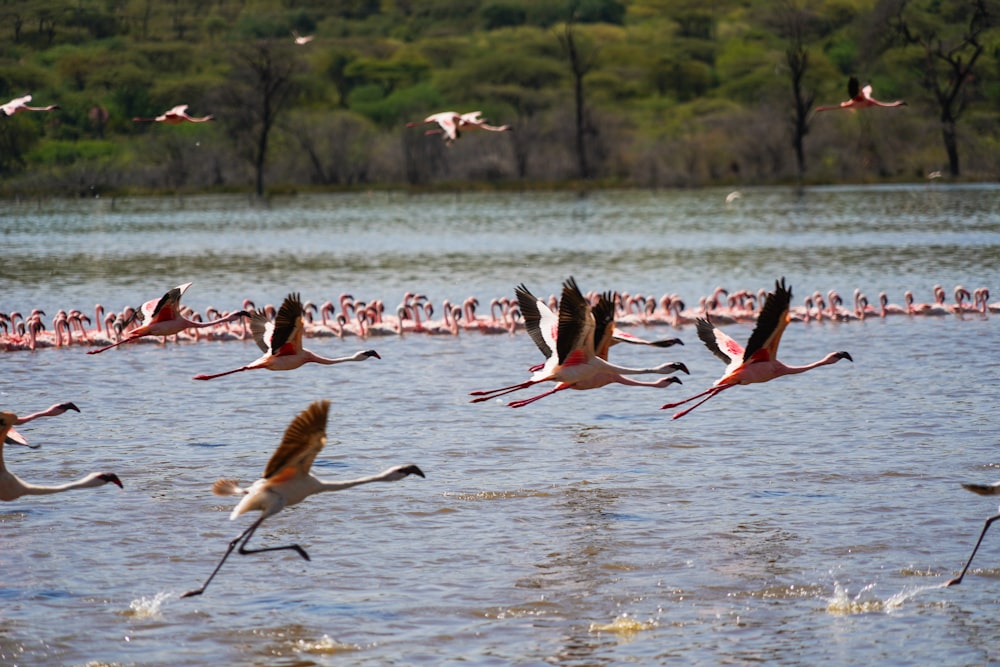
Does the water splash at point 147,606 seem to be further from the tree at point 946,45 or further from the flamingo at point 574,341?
the tree at point 946,45

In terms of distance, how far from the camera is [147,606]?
30.1 feet

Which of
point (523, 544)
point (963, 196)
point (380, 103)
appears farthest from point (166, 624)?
point (380, 103)

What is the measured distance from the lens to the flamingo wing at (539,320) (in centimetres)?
1226

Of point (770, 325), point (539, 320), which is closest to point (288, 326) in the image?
point (539, 320)

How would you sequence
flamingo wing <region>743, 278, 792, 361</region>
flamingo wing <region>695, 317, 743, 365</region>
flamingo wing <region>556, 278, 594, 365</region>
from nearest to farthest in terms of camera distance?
1. flamingo wing <region>743, 278, 792, 361</region>
2. flamingo wing <region>556, 278, 594, 365</region>
3. flamingo wing <region>695, 317, 743, 365</region>

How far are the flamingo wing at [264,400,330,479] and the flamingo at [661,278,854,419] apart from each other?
3.61 m

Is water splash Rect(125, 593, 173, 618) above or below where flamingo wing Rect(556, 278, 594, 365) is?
below

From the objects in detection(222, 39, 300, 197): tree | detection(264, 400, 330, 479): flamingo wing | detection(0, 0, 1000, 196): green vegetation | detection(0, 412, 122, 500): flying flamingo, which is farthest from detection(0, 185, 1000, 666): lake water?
detection(222, 39, 300, 197): tree

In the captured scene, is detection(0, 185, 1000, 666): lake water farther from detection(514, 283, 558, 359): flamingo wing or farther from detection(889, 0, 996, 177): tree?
detection(889, 0, 996, 177): tree

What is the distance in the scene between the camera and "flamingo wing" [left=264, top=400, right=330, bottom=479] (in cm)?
842

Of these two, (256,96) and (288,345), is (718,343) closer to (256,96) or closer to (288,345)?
(288,345)

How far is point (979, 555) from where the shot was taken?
983 centimetres

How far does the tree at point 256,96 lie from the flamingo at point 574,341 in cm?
5241

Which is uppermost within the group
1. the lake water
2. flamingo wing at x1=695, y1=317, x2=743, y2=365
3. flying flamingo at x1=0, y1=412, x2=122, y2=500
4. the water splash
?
flamingo wing at x1=695, y1=317, x2=743, y2=365
